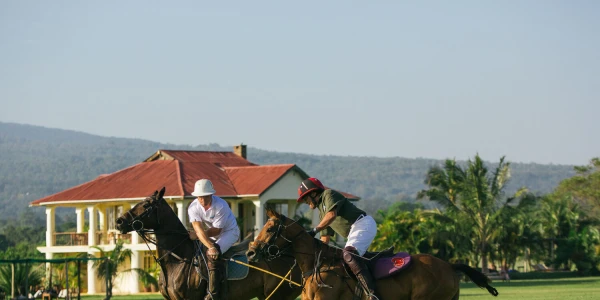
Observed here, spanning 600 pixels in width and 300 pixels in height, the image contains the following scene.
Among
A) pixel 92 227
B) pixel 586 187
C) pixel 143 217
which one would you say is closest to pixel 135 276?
pixel 92 227

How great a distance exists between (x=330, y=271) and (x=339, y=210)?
0.90m

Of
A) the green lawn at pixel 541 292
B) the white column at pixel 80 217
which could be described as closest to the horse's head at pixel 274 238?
the green lawn at pixel 541 292

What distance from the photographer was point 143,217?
15156 millimetres

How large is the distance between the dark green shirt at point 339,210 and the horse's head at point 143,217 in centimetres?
Answer: 275

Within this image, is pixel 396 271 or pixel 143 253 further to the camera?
pixel 143 253

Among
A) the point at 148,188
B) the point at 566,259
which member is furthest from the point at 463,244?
the point at 148,188

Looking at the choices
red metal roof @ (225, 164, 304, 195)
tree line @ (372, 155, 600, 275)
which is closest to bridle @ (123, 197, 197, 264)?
tree line @ (372, 155, 600, 275)

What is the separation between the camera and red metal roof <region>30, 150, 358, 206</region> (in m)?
58.9

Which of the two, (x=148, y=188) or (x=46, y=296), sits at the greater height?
(x=148, y=188)

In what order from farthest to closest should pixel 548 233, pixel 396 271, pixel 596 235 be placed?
pixel 548 233 → pixel 596 235 → pixel 396 271

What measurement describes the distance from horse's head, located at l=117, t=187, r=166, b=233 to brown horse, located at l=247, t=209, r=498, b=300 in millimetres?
2476

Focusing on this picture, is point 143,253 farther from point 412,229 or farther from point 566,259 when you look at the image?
point 566,259

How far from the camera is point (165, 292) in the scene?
15.3 m

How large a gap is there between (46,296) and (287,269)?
25214mm
